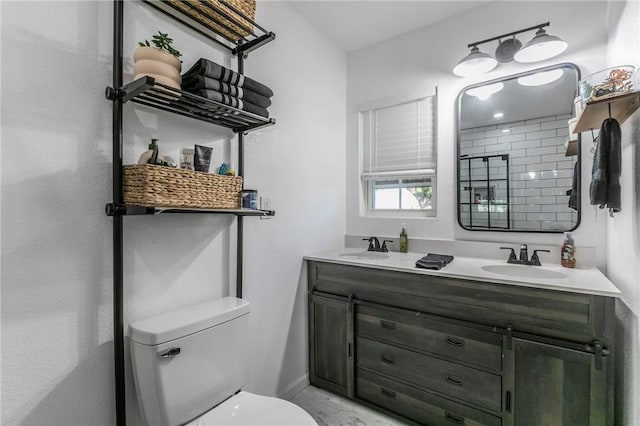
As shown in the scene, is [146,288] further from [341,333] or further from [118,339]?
[341,333]

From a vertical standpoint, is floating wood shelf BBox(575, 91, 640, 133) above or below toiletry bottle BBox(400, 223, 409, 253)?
above

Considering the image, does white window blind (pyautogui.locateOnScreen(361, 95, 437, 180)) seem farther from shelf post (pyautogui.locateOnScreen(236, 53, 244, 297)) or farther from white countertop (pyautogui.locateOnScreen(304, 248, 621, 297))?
shelf post (pyautogui.locateOnScreen(236, 53, 244, 297))

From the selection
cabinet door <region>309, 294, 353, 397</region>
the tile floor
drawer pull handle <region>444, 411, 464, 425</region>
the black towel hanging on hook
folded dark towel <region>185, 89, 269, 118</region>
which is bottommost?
the tile floor

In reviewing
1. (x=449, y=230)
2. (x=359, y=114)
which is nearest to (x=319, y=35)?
(x=359, y=114)

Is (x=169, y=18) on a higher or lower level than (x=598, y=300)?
higher

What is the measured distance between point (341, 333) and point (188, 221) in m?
1.25

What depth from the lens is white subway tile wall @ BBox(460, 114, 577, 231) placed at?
1.86 m

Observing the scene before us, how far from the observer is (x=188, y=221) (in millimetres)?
1413

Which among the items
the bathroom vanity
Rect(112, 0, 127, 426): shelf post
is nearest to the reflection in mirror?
the bathroom vanity

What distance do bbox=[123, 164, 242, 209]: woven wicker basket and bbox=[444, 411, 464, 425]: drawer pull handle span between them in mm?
1631

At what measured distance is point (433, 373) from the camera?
1681 millimetres

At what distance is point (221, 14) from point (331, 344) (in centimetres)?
201

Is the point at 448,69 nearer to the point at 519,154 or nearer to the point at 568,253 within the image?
the point at 519,154

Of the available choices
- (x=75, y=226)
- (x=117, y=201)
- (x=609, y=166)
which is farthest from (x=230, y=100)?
(x=609, y=166)
